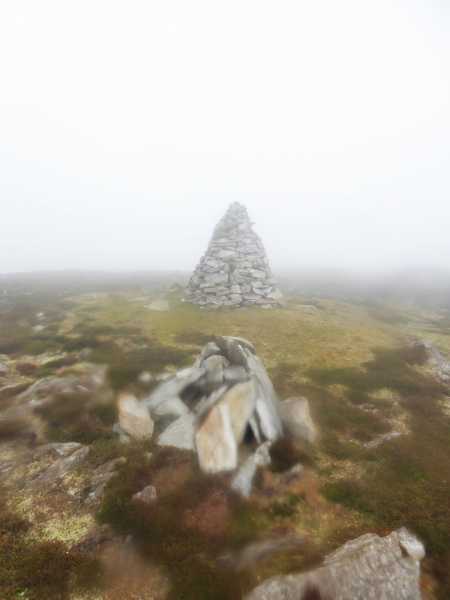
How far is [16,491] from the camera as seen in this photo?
1277 centimetres

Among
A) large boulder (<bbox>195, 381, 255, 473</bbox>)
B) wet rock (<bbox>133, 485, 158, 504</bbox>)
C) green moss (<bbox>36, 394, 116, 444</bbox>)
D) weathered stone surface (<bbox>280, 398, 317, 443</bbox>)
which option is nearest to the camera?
wet rock (<bbox>133, 485, 158, 504</bbox>)

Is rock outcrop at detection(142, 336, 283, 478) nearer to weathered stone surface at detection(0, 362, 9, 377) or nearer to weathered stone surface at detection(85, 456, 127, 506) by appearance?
weathered stone surface at detection(85, 456, 127, 506)

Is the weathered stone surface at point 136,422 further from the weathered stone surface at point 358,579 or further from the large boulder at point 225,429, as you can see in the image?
the weathered stone surface at point 358,579

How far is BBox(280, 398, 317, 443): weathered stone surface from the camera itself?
16.6 m

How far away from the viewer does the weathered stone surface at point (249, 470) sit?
41.0 ft

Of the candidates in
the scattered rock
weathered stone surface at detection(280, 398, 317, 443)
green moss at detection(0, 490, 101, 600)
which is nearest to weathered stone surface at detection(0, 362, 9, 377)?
green moss at detection(0, 490, 101, 600)

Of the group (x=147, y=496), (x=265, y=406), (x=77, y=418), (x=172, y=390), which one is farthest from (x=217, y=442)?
(x=77, y=418)

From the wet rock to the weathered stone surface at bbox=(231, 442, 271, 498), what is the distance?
3275mm

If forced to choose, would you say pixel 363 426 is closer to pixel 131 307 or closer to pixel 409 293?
pixel 131 307

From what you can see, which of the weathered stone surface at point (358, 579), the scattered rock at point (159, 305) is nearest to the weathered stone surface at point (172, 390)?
the weathered stone surface at point (358, 579)

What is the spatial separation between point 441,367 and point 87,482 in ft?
101

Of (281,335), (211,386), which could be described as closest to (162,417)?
(211,386)

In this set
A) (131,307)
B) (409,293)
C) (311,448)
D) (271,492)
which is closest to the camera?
(271,492)

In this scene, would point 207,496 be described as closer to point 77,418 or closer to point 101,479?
point 101,479
